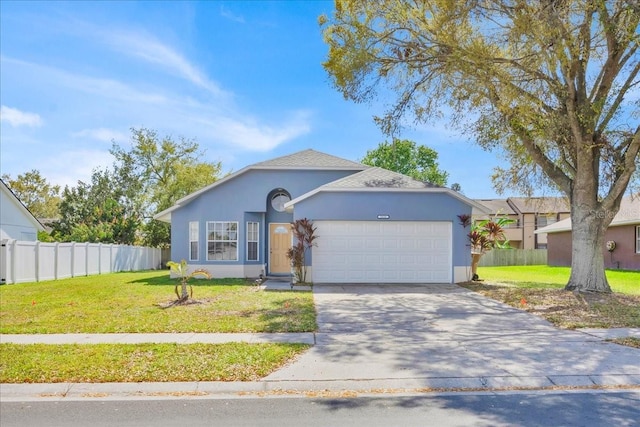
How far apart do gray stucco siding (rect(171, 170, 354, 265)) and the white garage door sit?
372cm

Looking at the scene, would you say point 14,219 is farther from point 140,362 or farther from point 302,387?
point 302,387

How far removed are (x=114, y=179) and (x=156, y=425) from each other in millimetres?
37548

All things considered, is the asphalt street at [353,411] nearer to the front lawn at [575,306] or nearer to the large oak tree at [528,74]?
the front lawn at [575,306]

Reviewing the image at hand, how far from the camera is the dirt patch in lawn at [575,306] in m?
9.24

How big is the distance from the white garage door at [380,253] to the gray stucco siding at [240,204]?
3.72 metres

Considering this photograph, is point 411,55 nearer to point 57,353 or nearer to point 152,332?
point 152,332

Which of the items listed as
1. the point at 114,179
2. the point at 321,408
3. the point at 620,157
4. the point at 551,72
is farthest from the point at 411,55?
the point at 114,179

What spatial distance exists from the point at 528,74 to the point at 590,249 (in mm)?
5311

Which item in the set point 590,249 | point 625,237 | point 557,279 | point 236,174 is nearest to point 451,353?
point 590,249

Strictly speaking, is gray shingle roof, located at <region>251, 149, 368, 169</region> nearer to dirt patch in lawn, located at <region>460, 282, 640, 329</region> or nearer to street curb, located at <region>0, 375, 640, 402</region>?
dirt patch in lawn, located at <region>460, 282, 640, 329</region>

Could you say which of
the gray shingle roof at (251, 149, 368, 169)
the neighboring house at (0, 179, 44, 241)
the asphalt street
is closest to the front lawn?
the asphalt street

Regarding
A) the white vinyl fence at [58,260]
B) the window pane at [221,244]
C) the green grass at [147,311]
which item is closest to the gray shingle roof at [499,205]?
the window pane at [221,244]

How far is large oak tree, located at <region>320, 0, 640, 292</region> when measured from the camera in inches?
456

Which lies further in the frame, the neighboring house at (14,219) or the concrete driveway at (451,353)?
the neighboring house at (14,219)
